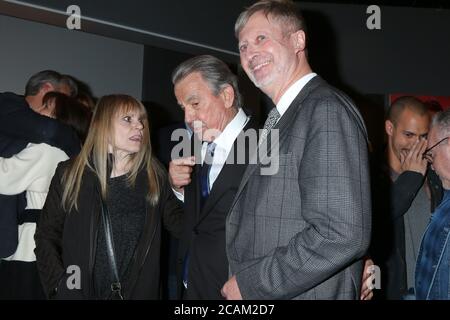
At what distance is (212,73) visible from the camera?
223cm

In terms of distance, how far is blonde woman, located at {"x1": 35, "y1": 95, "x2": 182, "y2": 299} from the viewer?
2.32 m

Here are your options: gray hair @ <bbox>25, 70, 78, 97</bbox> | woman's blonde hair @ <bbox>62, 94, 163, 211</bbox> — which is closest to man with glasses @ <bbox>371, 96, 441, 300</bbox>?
woman's blonde hair @ <bbox>62, 94, 163, 211</bbox>

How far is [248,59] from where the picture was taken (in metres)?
1.72

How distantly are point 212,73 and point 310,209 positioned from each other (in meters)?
1.09

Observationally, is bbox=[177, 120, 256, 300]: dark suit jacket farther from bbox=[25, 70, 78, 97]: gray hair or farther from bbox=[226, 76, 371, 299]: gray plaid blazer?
bbox=[25, 70, 78, 97]: gray hair

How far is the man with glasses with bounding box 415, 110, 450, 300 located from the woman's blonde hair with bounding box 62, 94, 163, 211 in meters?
1.30

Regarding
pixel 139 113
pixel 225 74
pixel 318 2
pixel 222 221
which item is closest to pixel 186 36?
pixel 318 2

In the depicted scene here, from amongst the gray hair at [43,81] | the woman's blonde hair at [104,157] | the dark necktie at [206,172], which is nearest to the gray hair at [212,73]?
the dark necktie at [206,172]

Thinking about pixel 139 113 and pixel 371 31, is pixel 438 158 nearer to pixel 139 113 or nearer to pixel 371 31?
pixel 139 113

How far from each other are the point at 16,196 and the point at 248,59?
159 cm

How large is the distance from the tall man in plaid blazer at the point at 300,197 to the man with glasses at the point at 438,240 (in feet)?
1.90

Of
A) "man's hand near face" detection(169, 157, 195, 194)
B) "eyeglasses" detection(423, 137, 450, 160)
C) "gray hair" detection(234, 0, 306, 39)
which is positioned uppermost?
"gray hair" detection(234, 0, 306, 39)

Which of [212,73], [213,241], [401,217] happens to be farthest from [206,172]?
[401,217]
